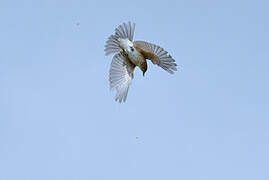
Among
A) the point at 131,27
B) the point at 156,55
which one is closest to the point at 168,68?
the point at 156,55

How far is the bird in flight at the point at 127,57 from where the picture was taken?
45.3 feet

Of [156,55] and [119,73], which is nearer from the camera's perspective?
[156,55]

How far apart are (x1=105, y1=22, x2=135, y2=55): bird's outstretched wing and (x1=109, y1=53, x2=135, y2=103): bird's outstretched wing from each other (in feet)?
0.83

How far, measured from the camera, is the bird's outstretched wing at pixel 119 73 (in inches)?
584

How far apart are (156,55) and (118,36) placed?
115cm

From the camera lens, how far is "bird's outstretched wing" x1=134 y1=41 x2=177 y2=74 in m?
13.6

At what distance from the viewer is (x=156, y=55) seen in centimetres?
1377

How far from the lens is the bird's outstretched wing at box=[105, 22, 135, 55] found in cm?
1430

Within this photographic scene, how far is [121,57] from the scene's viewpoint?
14.8 m

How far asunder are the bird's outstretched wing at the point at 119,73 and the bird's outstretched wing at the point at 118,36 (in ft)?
0.83

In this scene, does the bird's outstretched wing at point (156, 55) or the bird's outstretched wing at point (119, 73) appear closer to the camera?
the bird's outstretched wing at point (156, 55)

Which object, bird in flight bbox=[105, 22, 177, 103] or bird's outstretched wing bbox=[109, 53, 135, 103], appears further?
bird's outstretched wing bbox=[109, 53, 135, 103]

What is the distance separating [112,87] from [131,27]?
1.54 metres

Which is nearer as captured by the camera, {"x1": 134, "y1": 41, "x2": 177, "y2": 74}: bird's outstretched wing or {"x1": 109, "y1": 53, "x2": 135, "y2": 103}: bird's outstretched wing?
{"x1": 134, "y1": 41, "x2": 177, "y2": 74}: bird's outstretched wing
